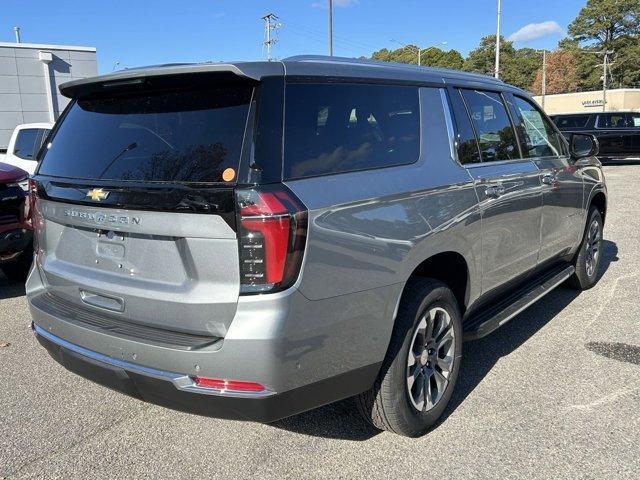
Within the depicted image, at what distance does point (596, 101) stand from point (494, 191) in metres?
74.5

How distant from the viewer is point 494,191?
3.57m

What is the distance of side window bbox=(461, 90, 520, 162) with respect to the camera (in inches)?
145

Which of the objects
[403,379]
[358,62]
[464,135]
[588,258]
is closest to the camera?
[403,379]

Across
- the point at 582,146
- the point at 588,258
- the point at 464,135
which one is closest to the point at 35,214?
the point at 464,135

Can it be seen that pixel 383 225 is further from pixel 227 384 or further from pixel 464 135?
pixel 464 135

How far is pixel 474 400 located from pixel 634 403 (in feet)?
3.07

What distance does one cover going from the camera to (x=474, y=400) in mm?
3469

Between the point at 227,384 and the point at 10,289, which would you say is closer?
the point at 227,384

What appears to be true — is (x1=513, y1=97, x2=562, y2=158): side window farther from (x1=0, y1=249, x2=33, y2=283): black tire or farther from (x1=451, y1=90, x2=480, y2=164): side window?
(x1=0, y1=249, x2=33, y2=283): black tire

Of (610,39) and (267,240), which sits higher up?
(610,39)

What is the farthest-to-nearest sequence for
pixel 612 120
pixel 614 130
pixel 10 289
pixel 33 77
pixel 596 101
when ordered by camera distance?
pixel 596 101
pixel 33 77
pixel 612 120
pixel 614 130
pixel 10 289

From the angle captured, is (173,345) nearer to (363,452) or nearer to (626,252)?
(363,452)

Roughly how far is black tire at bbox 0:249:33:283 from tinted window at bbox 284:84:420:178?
14.9ft

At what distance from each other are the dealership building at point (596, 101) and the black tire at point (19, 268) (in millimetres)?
67817
